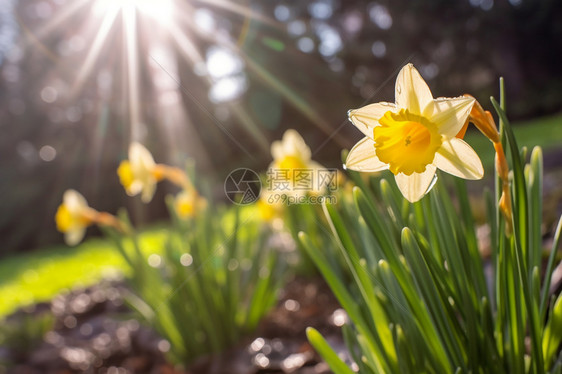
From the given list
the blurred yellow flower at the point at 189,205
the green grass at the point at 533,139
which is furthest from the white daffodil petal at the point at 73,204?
the green grass at the point at 533,139

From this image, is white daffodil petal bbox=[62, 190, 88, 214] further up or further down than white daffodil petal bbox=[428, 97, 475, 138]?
further down

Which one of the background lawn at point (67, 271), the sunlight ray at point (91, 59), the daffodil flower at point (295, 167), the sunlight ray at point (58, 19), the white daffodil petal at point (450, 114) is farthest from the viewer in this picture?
the sunlight ray at point (58, 19)

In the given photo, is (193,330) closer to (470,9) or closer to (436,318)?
(436,318)

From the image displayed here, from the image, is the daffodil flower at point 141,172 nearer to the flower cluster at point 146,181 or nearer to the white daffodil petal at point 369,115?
the flower cluster at point 146,181

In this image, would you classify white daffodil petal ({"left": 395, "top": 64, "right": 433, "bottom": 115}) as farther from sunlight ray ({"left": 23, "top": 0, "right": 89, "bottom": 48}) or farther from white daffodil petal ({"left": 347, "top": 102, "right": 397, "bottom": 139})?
sunlight ray ({"left": 23, "top": 0, "right": 89, "bottom": 48})

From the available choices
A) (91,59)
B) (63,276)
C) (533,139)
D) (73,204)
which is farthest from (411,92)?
(91,59)

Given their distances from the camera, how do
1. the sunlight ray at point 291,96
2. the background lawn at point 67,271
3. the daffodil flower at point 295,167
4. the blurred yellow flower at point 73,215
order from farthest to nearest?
the sunlight ray at point 291,96 < the background lawn at point 67,271 < the blurred yellow flower at point 73,215 < the daffodil flower at point 295,167

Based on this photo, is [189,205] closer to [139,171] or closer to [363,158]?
[139,171]

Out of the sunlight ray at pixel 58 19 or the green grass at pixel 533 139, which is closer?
the green grass at pixel 533 139

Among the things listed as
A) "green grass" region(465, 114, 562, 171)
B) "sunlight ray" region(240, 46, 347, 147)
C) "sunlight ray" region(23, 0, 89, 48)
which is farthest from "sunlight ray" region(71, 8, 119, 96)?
"green grass" region(465, 114, 562, 171)
